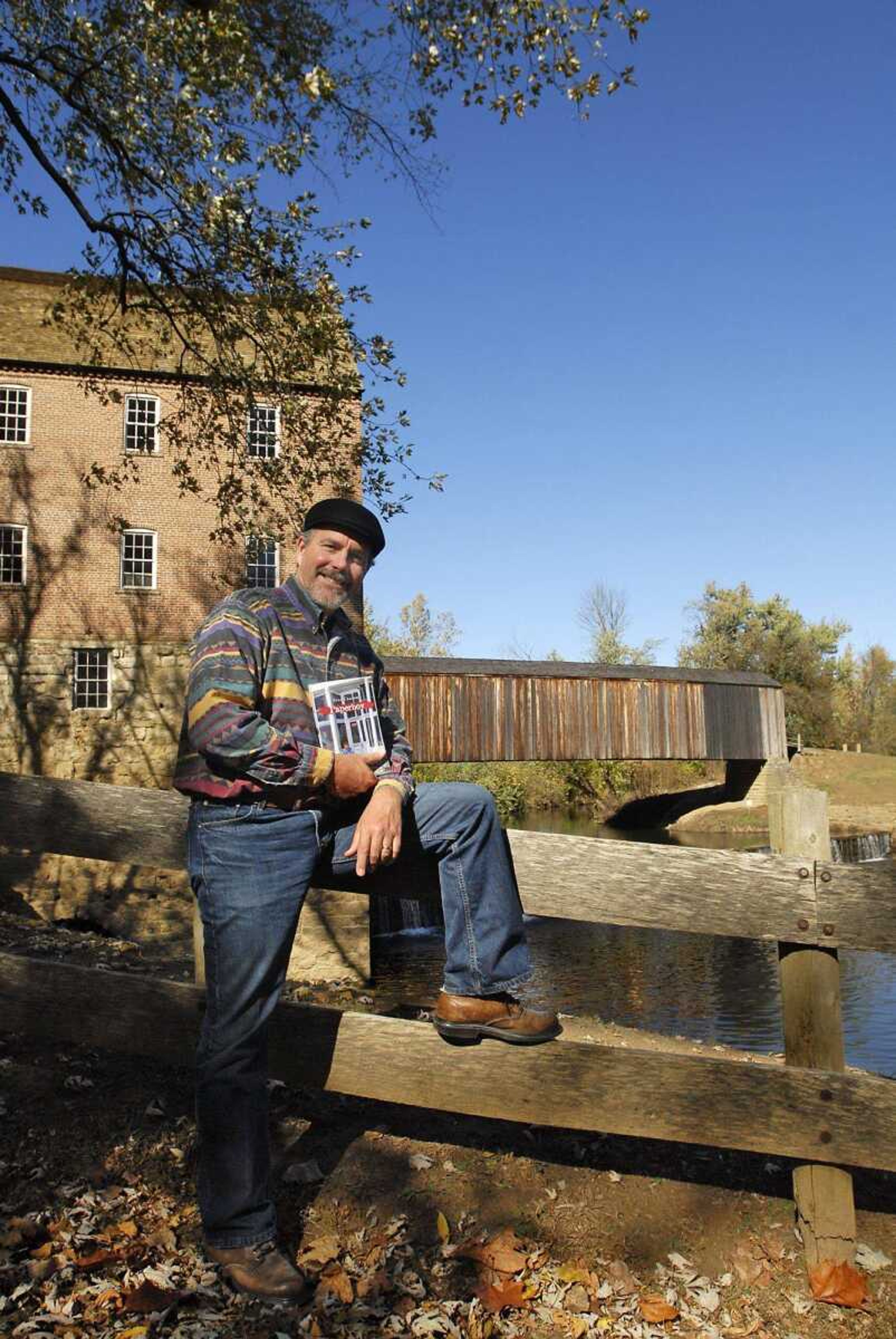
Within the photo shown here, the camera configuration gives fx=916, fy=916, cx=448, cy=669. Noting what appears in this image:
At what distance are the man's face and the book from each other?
0.31 meters

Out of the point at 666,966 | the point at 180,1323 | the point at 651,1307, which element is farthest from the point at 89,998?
the point at 666,966

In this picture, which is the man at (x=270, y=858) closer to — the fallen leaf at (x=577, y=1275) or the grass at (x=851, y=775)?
the fallen leaf at (x=577, y=1275)

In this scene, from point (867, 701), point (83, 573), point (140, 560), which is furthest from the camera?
point (867, 701)

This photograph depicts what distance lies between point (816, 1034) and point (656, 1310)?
3.61 ft

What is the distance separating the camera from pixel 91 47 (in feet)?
27.3

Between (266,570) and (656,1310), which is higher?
(266,570)

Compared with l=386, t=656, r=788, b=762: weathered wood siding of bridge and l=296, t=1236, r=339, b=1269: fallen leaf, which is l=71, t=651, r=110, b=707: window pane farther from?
l=296, t=1236, r=339, b=1269: fallen leaf

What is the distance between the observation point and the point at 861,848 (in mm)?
30109

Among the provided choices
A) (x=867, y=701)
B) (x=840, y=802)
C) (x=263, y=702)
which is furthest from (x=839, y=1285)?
(x=867, y=701)

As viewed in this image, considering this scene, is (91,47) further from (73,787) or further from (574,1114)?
(574,1114)

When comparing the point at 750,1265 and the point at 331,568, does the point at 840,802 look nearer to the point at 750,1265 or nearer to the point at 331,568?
the point at 750,1265

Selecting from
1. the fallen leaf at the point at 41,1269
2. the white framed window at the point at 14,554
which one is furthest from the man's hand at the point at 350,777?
the white framed window at the point at 14,554

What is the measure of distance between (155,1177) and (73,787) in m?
1.61

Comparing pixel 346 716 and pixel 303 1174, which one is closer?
pixel 346 716
